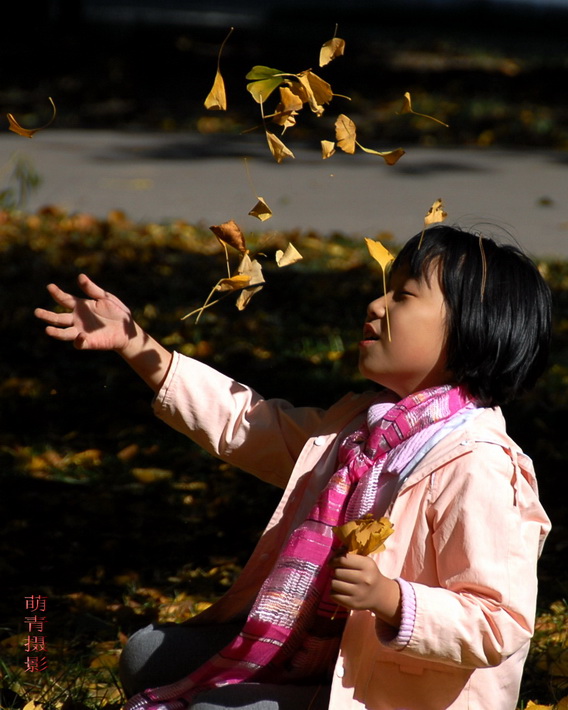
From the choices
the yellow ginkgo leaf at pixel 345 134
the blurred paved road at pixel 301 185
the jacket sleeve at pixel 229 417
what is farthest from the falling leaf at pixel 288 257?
the blurred paved road at pixel 301 185

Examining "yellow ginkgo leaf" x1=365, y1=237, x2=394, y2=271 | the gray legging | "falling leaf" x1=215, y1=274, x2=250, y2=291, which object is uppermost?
"yellow ginkgo leaf" x1=365, y1=237, x2=394, y2=271

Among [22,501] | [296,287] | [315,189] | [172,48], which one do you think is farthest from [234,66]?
[22,501]

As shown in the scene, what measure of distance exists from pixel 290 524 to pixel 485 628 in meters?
0.49

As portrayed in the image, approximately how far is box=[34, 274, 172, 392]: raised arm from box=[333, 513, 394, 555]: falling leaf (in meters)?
0.65

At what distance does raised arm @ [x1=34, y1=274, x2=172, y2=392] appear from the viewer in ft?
6.93

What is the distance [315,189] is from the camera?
8.00m

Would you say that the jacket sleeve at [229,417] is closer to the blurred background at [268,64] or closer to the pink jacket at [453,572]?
the pink jacket at [453,572]

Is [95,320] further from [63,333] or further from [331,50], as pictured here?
[331,50]

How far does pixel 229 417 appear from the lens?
220 centimetres

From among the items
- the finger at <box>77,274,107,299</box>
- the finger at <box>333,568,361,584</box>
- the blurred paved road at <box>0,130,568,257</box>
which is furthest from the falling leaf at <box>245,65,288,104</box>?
the blurred paved road at <box>0,130,568,257</box>

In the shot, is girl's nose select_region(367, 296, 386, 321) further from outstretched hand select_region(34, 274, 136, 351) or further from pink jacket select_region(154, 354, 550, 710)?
outstretched hand select_region(34, 274, 136, 351)

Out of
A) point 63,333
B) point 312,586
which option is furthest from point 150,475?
point 312,586

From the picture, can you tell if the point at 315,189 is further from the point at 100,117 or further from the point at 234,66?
the point at 234,66

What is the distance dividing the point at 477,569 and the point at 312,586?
34cm
